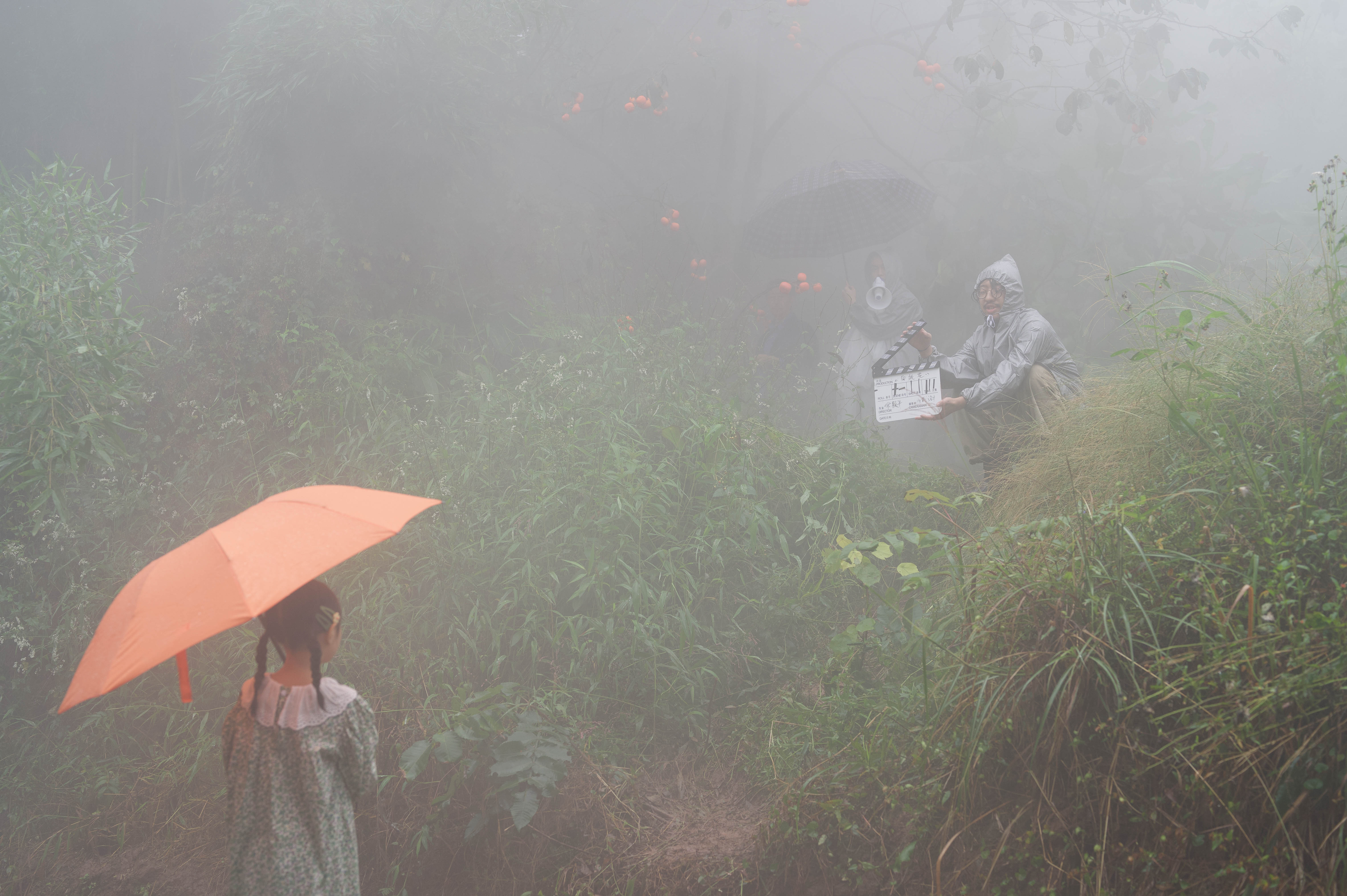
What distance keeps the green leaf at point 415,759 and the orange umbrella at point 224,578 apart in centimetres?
92

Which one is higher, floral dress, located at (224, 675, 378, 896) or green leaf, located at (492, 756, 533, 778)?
floral dress, located at (224, 675, 378, 896)

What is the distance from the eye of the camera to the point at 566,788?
241cm

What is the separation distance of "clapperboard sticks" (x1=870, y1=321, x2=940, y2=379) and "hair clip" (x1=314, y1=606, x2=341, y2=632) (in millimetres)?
2944

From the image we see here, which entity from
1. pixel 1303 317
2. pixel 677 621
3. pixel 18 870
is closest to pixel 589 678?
pixel 677 621

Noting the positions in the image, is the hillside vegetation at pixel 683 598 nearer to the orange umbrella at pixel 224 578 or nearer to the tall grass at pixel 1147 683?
the tall grass at pixel 1147 683

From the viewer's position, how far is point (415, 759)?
7.32ft

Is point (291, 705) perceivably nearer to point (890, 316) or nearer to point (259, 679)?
point (259, 679)

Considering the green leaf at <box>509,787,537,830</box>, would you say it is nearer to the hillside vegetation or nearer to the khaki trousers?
the hillside vegetation

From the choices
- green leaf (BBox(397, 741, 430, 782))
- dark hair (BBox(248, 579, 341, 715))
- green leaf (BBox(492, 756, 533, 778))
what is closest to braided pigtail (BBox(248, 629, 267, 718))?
dark hair (BBox(248, 579, 341, 715))

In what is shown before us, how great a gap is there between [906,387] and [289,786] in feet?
10.8

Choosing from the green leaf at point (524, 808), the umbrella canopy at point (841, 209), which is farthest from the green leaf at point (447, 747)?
the umbrella canopy at point (841, 209)

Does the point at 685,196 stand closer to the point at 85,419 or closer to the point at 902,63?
the point at 902,63

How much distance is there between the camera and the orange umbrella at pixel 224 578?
125cm

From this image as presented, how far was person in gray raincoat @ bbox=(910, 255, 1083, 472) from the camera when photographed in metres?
3.56
